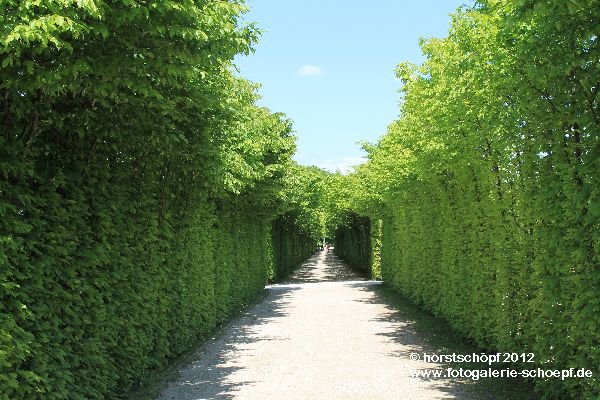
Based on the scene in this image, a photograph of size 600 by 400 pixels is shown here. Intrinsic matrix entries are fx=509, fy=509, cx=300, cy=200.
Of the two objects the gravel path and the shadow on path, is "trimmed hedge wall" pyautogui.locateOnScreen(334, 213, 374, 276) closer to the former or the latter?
the shadow on path

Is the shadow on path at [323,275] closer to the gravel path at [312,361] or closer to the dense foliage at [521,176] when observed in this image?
the gravel path at [312,361]

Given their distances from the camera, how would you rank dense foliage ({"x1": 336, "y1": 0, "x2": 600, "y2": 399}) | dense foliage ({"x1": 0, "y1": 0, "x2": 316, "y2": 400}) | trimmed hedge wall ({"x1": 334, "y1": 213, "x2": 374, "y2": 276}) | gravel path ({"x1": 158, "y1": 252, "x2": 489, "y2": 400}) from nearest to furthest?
dense foliage ({"x1": 0, "y1": 0, "x2": 316, "y2": 400}), dense foliage ({"x1": 336, "y1": 0, "x2": 600, "y2": 399}), gravel path ({"x1": 158, "y1": 252, "x2": 489, "y2": 400}), trimmed hedge wall ({"x1": 334, "y1": 213, "x2": 374, "y2": 276})

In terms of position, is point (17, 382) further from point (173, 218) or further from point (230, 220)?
point (230, 220)

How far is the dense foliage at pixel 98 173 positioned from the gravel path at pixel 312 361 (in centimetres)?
99

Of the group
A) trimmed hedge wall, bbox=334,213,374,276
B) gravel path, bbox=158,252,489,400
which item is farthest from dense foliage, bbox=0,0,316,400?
trimmed hedge wall, bbox=334,213,374,276

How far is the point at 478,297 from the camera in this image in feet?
30.3

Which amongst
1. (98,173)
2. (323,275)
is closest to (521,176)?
(98,173)

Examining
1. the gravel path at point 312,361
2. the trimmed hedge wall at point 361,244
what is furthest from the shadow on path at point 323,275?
the gravel path at point 312,361

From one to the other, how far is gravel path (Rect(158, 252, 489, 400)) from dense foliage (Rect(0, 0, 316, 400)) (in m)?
0.99

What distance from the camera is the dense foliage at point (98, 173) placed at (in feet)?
13.2

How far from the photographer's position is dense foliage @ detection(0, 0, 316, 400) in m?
4.03

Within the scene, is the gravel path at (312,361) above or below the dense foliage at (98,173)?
below

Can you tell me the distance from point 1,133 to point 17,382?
212 cm

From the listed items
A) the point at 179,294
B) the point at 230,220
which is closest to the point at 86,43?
the point at 179,294
